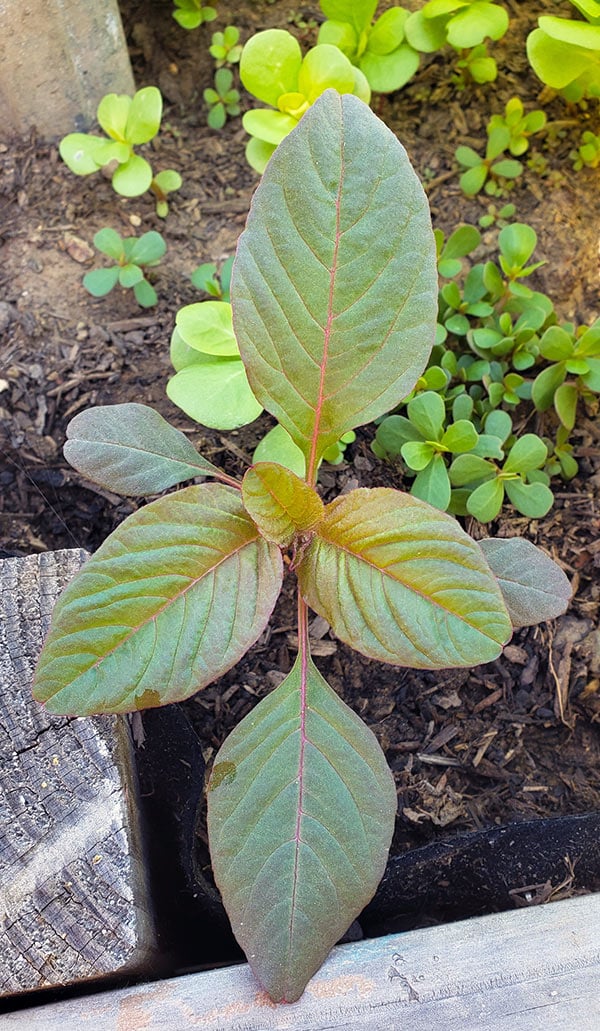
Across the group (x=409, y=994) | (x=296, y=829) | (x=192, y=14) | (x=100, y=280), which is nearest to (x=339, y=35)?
(x=192, y=14)

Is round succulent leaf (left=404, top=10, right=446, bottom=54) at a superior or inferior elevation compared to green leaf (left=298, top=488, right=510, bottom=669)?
superior

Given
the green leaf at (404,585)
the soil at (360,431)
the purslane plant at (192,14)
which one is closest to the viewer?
the green leaf at (404,585)

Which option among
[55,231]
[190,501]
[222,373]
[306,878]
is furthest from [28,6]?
[306,878]

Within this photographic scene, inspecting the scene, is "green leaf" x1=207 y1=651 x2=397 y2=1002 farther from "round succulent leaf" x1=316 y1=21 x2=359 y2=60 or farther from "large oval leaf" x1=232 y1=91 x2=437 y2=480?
"round succulent leaf" x1=316 y1=21 x2=359 y2=60

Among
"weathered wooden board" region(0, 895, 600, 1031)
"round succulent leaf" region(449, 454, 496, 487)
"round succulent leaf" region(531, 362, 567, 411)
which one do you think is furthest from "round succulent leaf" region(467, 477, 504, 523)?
"weathered wooden board" region(0, 895, 600, 1031)

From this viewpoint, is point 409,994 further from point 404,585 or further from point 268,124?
point 268,124

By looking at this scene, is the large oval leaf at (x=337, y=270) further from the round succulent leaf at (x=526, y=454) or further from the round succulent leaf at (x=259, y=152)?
the round succulent leaf at (x=259, y=152)

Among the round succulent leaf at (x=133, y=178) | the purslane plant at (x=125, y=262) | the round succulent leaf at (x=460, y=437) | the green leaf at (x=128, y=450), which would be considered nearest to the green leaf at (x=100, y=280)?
the purslane plant at (x=125, y=262)
